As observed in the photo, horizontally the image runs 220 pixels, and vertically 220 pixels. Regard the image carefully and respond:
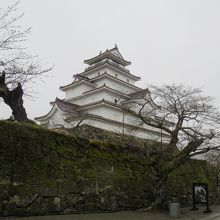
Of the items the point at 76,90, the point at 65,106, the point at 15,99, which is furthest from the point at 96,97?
the point at 15,99

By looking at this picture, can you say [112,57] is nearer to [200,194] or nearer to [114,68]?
[114,68]

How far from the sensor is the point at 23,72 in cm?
1002

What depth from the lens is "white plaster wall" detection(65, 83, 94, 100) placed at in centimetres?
3359

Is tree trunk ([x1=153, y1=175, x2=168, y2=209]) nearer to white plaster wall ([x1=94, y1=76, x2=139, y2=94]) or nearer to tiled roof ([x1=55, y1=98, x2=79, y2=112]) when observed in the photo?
tiled roof ([x1=55, y1=98, x2=79, y2=112])

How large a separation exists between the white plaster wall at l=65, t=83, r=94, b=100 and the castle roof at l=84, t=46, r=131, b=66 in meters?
4.80

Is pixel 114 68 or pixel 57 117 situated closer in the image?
pixel 57 117

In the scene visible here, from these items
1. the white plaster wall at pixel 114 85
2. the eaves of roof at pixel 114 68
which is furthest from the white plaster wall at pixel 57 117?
the eaves of roof at pixel 114 68

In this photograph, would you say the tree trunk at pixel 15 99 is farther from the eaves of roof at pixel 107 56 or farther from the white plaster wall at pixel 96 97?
the eaves of roof at pixel 107 56

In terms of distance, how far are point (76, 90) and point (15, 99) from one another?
23506 mm

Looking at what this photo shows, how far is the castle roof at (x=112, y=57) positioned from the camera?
36219 mm

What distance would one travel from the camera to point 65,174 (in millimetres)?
9438

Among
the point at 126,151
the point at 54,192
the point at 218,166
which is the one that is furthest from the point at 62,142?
the point at 218,166

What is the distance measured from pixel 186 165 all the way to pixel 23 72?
10.2 metres

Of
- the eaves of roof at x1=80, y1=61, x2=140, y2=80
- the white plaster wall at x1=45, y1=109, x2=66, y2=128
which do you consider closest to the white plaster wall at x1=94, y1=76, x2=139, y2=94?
the eaves of roof at x1=80, y1=61, x2=140, y2=80
